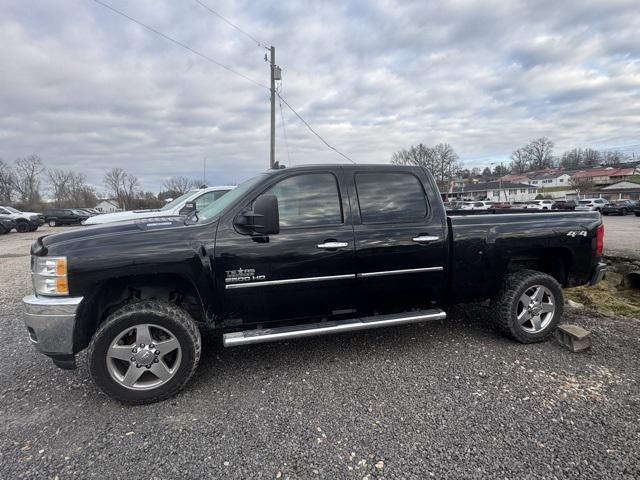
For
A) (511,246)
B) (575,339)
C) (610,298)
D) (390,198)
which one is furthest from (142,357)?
(610,298)

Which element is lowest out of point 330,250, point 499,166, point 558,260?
point 558,260

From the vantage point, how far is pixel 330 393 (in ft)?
9.98

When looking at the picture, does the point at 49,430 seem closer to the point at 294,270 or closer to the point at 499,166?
the point at 294,270

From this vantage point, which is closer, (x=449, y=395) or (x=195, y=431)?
(x=195, y=431)

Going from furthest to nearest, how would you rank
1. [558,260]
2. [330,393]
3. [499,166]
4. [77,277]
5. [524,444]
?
[499,166] < [558,260] < [330,393] < [77,277] < [524,444]

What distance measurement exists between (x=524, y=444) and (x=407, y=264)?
163 centimetres

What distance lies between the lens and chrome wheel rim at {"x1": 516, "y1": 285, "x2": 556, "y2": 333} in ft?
12.6

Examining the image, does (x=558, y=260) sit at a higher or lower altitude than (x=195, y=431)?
higher

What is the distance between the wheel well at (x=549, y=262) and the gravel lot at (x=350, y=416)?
0.79 metres

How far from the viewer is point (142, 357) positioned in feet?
9.57

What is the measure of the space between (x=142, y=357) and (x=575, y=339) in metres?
3.99

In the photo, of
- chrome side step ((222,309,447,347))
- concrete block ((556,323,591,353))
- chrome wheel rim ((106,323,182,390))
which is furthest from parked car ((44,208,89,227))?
concrete block ((556,323,591,353))

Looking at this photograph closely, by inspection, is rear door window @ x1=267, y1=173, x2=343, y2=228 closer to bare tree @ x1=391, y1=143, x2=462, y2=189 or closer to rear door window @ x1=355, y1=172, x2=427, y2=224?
rear door window @ x1=355, y1=172, x2=427, y2=224

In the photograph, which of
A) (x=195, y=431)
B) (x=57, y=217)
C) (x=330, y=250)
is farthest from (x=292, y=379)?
(x=57, y=217)
